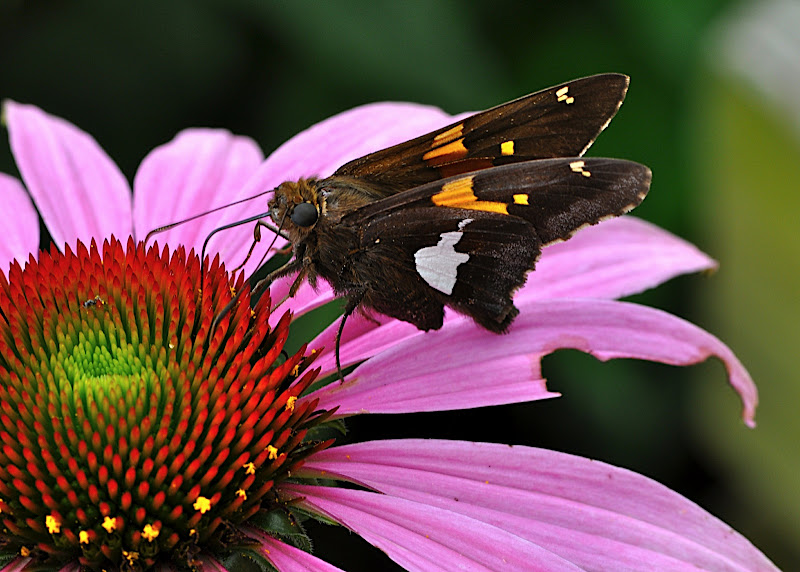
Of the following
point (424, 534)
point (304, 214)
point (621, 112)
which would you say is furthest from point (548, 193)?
point (621, 112)

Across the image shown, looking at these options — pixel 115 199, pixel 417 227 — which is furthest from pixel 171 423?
pixel 115 199

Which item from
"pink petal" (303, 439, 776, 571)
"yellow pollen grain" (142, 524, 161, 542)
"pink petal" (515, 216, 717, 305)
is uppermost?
"pink petal" (515, 216, 717, 305)

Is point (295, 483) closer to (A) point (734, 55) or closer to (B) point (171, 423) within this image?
(B) point (171, 423)

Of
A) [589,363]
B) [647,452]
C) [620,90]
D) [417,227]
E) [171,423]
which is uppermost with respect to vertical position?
[620,90]

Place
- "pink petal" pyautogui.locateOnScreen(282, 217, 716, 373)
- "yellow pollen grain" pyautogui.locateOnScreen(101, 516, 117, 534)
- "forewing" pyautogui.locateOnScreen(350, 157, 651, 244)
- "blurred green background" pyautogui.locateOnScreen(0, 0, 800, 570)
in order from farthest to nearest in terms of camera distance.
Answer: "blurred green background" pyautogui.locateOnScreen(0, 0, 800, 570)
"pink petal" pyautogui.locateOnScreen(282, 217, 716, 373)
"forewing" pyautogui.locateOnScreen(350, 157, 651, 244)
"yellow pollen grain" pyautogui.locateOnScreen(101, 516, 117, 534)

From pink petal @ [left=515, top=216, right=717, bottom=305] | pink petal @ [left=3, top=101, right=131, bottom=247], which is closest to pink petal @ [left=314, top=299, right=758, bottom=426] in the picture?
pink petal @ [left=515, top=216, right=717, bottom=305]

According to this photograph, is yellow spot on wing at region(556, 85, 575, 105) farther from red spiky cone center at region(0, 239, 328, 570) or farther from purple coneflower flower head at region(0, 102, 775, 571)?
red spiky cone center at region(0, 239, 328, 570)

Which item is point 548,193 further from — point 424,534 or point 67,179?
point 67,179
